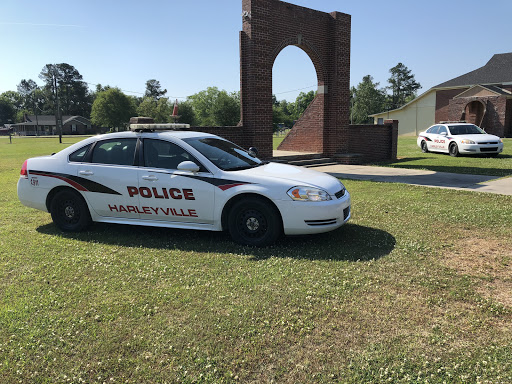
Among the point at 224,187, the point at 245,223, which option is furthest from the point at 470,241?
the point at 224,187

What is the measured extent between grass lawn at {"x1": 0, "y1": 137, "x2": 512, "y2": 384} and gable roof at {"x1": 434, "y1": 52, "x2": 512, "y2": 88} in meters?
48.4

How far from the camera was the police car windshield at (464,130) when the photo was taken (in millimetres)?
19109

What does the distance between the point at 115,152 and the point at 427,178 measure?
8968 mm

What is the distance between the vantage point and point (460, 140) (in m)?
18.3

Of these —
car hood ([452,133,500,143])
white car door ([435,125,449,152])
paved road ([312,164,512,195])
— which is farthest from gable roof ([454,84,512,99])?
paved road ([312,164,512,195])

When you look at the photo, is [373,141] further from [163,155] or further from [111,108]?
[111,108]

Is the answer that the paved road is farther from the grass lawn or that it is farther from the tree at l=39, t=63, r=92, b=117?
the tree at l=39, t=63, r=92, b=117

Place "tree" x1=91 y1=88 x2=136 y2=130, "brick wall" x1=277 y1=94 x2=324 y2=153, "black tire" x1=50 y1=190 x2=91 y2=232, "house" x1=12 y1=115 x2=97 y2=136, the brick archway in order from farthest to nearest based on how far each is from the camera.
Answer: "house" x1=12 y1=115 x2=97 y2=136
"tree" x1=91 y1=88 x2=136 y2=130
"brick wall" x1=277 y1=94 x2=324 y2=153
the brick archway
"black tire" x1=50 y1=190 x2=91 y2=232

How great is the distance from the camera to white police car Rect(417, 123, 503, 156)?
58.1ft

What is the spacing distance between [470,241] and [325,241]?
1953mm

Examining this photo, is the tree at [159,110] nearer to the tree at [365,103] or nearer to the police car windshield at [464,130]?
the tree at [365,103]

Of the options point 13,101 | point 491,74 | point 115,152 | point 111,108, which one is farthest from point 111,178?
point 13,101

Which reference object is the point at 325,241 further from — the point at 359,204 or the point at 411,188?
the point at 411,188

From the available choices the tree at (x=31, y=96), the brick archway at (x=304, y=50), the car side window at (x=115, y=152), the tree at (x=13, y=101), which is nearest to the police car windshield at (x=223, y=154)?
the car side window at (x=115, y=152)
